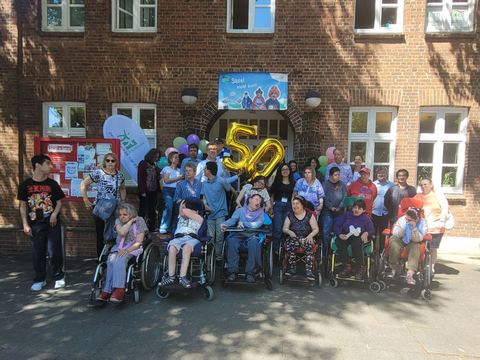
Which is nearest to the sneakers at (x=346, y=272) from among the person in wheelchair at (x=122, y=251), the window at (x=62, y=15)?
the person in wheelchair at (x=122, y=251)

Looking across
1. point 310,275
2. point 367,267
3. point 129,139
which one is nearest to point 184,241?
point 310,275

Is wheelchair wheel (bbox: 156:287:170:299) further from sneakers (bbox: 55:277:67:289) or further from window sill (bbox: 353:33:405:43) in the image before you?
window sill (bbox: 353:33:405:43)

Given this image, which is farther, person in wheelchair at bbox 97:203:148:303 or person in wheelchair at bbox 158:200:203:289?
person in wheelchair at bbox 158:200:203:289

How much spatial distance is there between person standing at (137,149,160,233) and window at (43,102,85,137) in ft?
8.35

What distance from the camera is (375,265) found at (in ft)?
16.0

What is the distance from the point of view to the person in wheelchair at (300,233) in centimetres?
487

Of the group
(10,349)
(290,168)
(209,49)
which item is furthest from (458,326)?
(209,49)

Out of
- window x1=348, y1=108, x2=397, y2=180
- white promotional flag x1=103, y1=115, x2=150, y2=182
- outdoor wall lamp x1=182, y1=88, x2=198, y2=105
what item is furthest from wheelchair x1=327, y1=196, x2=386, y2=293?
outdoor wall lamp x1=182, y1=88, x2=198, y2=105

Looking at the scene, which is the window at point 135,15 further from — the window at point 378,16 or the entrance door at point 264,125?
the window at point 378,16

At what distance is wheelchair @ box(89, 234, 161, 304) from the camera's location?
13.6 ft

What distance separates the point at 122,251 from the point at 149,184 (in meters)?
2.21

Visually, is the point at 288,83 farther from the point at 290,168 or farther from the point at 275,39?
the point at 290,168

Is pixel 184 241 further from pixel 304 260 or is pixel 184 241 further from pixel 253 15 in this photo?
pixel 253 15

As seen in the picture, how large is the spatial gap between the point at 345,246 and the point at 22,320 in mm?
4336
